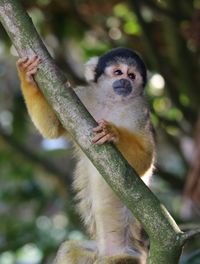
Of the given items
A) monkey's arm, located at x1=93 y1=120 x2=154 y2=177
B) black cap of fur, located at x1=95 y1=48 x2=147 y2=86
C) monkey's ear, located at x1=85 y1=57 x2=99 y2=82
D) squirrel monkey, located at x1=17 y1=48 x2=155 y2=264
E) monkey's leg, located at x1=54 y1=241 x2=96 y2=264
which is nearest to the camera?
monkey's arm, located at x1=93 y1=120 x2=154 y2=177

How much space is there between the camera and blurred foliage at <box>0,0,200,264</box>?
6.19 metres

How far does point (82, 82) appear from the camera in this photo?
654 centimetres

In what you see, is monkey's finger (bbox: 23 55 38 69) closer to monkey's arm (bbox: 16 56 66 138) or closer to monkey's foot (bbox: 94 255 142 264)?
monkey's arm (bbox: 16 56 66 138)

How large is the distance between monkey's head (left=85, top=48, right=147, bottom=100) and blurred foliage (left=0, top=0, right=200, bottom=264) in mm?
1067

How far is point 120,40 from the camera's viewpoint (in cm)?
702

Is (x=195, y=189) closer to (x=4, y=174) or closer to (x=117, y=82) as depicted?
(x=117, y=82)

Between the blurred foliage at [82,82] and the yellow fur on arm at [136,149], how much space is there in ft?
4.46

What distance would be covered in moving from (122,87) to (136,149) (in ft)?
2.22

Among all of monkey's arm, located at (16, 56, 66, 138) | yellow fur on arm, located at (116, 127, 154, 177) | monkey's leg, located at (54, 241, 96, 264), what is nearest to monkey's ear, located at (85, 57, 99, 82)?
monkey's arm, located at (16, 56, 66, 138)

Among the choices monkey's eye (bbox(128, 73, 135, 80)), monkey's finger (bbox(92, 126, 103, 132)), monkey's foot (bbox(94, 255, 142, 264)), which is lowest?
monkey's foot (bbox(94, 255, 142, 264))

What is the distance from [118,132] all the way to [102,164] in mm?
779

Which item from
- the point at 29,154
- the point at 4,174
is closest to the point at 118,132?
the point at 29,154

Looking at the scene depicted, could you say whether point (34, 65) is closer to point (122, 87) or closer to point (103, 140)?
point (103, 140)

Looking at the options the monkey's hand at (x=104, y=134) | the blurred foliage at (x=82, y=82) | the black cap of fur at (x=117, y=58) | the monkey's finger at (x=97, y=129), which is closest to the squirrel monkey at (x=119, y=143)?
the black cap of fur at (x=117, y=58)
